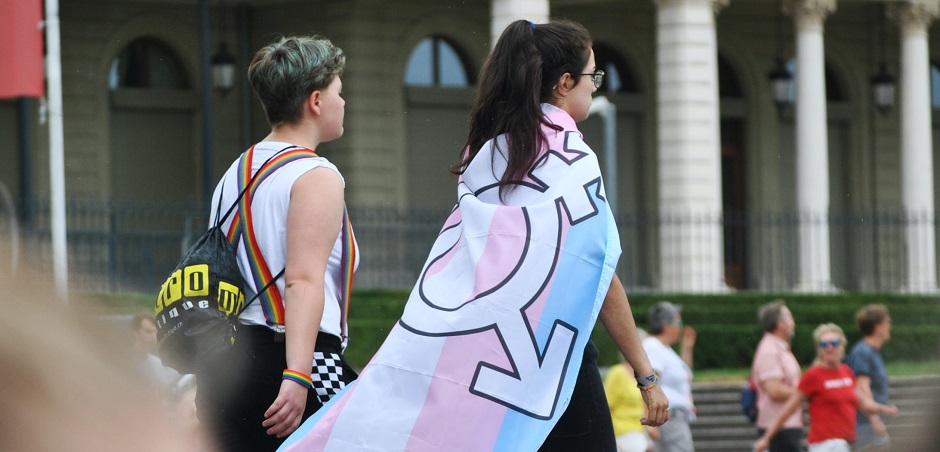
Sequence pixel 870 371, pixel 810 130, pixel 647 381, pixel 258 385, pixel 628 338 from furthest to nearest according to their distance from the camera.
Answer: pixel 810 130, pixel 870 371, pixel 647 381, pixel 628 338, pixel 258 385

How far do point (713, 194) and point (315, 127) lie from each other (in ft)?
71.8

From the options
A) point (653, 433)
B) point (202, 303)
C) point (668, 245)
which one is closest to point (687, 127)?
point (668, 245)

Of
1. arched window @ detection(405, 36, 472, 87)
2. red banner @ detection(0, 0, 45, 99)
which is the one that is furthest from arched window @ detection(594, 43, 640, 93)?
red banner @ detection(0, 0, 45, 99)

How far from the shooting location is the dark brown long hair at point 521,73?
130 inches

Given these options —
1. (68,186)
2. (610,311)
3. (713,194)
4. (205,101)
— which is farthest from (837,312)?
(610,311)

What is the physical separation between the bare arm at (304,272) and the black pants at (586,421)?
550 millimetres

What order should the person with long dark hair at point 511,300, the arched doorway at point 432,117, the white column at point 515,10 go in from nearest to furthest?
the person with long dark hair at point 511,300 → the white column at point 515,10 → the arched doorway at point 432,117

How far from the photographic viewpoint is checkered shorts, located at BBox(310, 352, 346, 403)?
327 cm

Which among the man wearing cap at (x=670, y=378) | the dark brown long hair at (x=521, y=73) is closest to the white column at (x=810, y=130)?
the man wearing cap at (x=670, y=378)

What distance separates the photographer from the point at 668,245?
961 inches

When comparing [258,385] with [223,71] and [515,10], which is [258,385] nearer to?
[223,71]

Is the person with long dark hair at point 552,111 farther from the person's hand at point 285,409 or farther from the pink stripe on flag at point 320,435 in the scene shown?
the pink stripe on flag at point 320,435

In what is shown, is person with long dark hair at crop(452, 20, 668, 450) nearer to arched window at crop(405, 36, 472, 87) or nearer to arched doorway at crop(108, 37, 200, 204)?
arched doorway at crop(108, 37, 200, 204)

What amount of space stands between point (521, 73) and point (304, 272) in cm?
64
